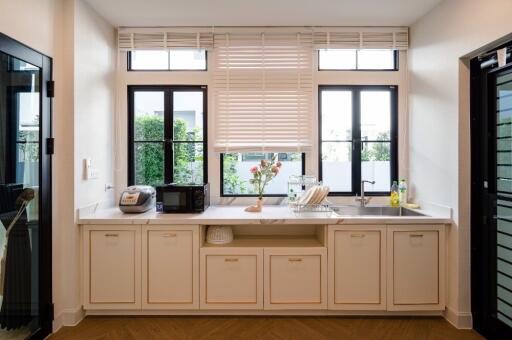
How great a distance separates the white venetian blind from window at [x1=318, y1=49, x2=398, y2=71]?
0.67ft

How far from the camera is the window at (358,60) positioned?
3424 mm

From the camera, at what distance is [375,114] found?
11.3 feet

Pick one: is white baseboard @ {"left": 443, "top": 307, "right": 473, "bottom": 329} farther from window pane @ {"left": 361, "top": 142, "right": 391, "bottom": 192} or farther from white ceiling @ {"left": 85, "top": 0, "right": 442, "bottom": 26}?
white ceiling @ {"left": 85, "top": 0, "right": 442, "bottom": 26}

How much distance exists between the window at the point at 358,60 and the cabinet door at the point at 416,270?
1804 mm

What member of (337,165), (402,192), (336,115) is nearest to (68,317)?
(337,165)

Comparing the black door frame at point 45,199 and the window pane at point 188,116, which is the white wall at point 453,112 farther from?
the black door frame at point 45,199

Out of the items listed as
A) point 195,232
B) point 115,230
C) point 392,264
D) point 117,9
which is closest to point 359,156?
point 392,264

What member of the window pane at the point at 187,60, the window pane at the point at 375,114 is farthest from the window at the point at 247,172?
the window pane at the point at 187,60

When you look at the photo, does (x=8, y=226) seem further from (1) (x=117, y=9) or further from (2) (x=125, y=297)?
(1) (x=117, y=9)

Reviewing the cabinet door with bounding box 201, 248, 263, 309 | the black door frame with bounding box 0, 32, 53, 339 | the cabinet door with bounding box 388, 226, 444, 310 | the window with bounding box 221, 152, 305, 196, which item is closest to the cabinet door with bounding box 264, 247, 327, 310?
the cabinet door with bounding box 201, 248, 263, 309

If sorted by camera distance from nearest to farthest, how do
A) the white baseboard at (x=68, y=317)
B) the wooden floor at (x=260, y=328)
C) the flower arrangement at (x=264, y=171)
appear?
the wooden floor at (x=260, y=328)
the white baseboard at (x=68, y=317)
the flower arrangement at (x=264, y=171)

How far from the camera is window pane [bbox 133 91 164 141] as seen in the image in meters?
3.45

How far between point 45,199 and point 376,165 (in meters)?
3.10

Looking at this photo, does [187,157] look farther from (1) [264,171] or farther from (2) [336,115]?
(2) [336,115]
